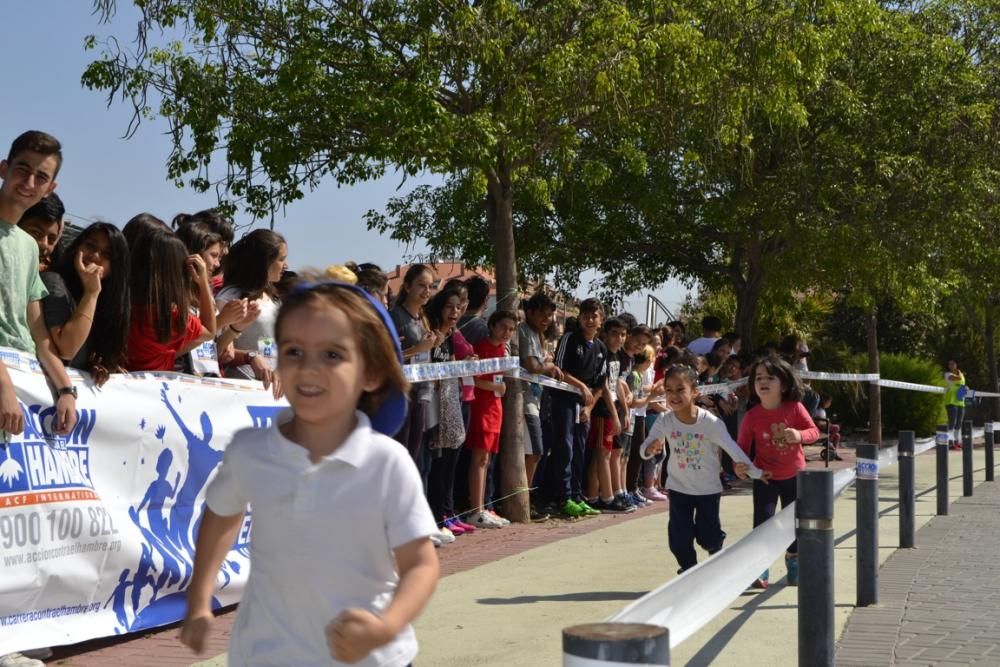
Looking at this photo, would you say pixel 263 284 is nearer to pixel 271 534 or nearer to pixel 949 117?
pixel 271 534

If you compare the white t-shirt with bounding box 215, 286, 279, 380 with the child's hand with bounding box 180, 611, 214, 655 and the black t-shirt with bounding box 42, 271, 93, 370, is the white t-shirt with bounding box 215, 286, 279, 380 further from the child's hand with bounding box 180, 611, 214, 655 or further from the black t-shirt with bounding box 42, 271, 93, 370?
the child's hand with bounding box 180, 611, 214, 655

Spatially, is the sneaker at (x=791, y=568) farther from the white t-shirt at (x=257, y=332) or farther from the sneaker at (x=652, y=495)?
the sneaker at (x=652, y=495)

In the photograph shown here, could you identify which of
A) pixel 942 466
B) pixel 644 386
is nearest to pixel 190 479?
pixel 644 386

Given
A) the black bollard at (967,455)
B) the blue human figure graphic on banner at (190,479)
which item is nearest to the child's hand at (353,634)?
the blue human figure graphic on banner at (190,479)

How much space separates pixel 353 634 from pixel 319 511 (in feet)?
1.20

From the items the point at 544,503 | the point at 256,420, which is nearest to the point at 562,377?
the point at 544,503

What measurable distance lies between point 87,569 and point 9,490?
632 millimetres

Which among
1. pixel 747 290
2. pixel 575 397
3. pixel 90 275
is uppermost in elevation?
pixel 747 290

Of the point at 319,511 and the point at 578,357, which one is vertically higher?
the point at 578,357

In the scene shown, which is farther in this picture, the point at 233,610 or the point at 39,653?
the point at 233,610

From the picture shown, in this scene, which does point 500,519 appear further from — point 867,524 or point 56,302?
point 56,302

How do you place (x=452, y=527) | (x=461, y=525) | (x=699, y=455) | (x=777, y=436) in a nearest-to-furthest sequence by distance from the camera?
(x=699, y=455) < (x=777, y=436) < (x=452, y=527) < (x=461, y=525)

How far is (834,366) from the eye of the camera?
104 ft

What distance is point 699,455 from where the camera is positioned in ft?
26.6
